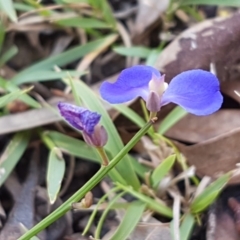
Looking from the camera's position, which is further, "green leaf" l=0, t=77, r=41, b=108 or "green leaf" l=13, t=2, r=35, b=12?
"green leaf" l=13, t=2, r=35, b=12

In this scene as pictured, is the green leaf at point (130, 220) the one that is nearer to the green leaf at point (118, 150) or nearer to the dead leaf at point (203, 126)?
the green leaf at point (118, 150)

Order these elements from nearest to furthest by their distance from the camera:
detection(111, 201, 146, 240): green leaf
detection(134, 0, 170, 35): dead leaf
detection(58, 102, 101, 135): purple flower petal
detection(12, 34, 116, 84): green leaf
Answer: detection(58, 102, 101, 135): purple flower petal < detection(111, 201, 146, 240): green leaf < detection(12, 34, 116, 84): green leaf < detection(134, 0, 170, 35): dead leaf

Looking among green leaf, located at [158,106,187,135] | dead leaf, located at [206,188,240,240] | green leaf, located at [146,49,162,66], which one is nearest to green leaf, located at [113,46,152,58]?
green leaf, located at [146,49,162,66]

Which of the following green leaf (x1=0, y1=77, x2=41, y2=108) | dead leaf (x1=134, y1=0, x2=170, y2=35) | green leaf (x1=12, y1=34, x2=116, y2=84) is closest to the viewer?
green leaf (x1=0, y1=77, x2=41, y2=108)

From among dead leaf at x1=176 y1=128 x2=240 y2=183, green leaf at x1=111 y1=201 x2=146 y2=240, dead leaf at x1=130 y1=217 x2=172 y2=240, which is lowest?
dead leaf at x1=130 y1=217 x2=172 y2=240

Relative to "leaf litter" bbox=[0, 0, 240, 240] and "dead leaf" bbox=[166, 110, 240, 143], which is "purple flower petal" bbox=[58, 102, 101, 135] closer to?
"leaf litter" bbox=[0, 0, 240, 240]

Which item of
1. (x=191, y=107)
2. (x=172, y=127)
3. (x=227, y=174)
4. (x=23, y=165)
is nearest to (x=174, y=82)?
(x=191, y=107)

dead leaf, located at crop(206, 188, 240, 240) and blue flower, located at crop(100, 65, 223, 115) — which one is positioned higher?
blue flower, located at crop(100, 65, 223, 115)

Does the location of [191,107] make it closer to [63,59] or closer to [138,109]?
[138,109]
